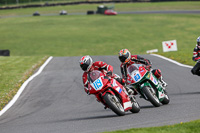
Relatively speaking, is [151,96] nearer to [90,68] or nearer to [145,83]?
[145,83]

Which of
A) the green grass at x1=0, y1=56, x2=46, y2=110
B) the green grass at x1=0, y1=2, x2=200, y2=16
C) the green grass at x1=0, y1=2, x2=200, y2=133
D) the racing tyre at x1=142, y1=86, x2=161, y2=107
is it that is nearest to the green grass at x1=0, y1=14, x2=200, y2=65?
the green grass at x1=0, y1=2, x2=200, y2=133

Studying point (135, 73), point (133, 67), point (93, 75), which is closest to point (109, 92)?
point (93, 75)

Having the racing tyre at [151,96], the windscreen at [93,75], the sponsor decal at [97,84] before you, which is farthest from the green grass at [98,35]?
the sponsor decal at [97,84]

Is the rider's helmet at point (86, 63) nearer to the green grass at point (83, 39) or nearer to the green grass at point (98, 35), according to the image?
the green grass at point (83, 39)

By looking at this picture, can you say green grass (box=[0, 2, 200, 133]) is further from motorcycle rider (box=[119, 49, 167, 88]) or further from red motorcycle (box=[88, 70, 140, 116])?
red motorcycle (box=[88, 70, 140, 116])

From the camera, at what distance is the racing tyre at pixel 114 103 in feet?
28.2

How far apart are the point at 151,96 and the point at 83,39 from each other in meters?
33.6

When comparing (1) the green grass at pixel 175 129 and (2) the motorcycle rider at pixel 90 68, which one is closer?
(1) the green grass at pixel 175 129

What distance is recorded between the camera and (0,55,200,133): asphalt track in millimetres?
8163

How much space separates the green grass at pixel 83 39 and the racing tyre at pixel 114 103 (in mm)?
5534

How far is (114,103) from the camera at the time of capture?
8.73 m

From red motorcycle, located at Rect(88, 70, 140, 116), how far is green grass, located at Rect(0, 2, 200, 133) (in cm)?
529

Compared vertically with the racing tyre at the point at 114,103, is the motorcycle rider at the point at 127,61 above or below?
above

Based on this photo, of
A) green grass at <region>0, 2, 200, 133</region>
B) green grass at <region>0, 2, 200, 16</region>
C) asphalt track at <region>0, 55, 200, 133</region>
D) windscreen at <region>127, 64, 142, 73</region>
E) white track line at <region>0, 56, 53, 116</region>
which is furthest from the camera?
green grass at <region>0, 2, 200, 16</region>
